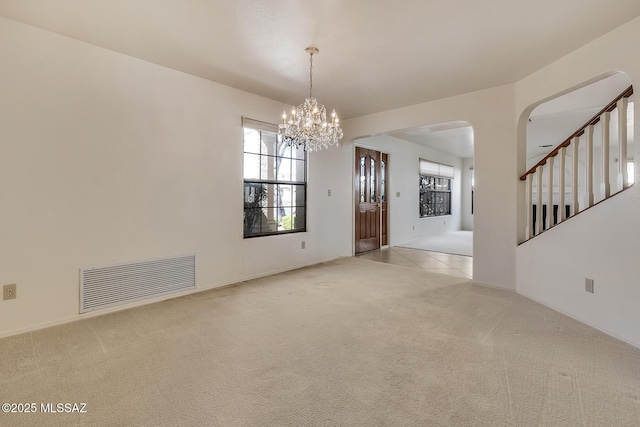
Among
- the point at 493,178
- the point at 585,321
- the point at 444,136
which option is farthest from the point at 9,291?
the point at 444,136

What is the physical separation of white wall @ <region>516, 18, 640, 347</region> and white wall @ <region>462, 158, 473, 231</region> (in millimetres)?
7443

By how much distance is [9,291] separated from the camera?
8.16 ft

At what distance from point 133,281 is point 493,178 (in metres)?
4.41

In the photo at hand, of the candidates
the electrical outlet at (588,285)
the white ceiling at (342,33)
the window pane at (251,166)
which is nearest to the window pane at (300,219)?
the window pane at (251,166)

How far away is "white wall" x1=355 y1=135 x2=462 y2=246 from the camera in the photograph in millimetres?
6957

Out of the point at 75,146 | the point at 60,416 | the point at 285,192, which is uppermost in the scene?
the point at 75,146

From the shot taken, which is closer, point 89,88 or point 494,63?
point 89,88

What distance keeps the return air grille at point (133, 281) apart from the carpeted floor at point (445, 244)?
5038 millimetres

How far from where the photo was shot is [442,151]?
30.1ft

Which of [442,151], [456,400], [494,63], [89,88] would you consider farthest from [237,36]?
[442,151]

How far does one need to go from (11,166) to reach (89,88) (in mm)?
941

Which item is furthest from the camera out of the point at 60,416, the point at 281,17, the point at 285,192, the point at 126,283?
the point at 285,192

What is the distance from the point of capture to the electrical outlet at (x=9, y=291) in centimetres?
246

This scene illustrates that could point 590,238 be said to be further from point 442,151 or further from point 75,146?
point 442,151
